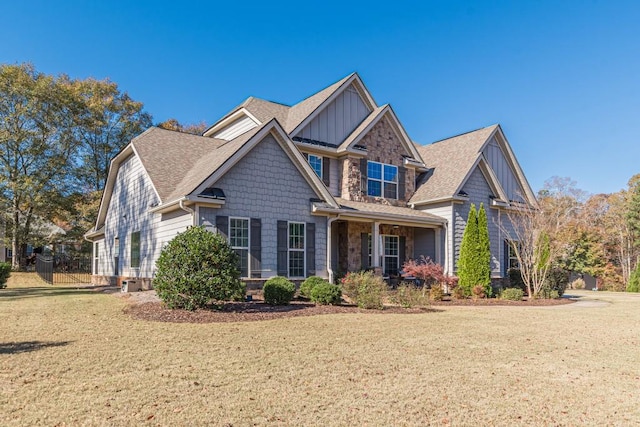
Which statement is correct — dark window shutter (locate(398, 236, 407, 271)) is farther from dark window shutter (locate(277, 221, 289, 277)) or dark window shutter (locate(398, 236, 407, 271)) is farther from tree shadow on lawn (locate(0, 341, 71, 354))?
tree shadow on lawn (locate(0, 341, 71, 354))

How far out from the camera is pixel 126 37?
77.0ft

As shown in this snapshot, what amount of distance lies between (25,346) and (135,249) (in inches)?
475

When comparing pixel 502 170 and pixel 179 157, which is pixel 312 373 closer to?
pixel 179 157

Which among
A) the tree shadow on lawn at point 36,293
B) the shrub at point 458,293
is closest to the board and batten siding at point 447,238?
the shrub at point 458,293

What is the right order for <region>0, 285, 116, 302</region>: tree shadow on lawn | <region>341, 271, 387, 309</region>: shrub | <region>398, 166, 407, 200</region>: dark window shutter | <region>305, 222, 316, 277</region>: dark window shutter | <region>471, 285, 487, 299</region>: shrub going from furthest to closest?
1. <region>398, 166, 407, 200</region>: dark window shutter
2. <region>471, 285, 487, 299</region>: shrub
3. <region>305, 222, 316, 277</region>: dark window shutter
4. <region>0, 285, 116, 302</region>: tree shadow on lawn
5. <region>341, 271, 387, 309</region>: shrub

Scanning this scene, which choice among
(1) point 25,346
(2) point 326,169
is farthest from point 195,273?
(2) point 326,169

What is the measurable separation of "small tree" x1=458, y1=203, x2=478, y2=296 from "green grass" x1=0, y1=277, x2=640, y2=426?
8.77 m

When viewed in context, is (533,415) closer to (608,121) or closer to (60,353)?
(60,353)

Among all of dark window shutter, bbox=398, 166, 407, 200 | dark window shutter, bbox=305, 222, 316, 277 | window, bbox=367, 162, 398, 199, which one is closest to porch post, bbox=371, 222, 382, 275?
window, bbox=367, 162, 398, 199

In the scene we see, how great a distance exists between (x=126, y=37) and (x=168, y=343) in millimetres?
20956

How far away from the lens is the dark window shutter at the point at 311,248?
1672cm

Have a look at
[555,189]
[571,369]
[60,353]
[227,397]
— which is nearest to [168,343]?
[60,353]

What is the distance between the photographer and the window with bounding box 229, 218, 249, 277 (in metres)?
15.2

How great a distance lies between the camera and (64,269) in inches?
1389
